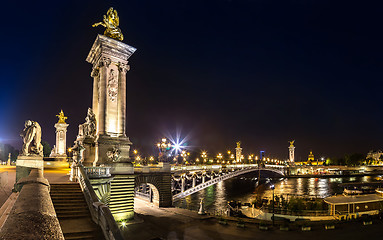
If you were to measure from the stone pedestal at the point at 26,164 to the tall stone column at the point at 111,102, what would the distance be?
280 inches

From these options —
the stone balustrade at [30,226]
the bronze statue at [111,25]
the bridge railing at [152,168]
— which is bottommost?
the bridge railing at [152,168]

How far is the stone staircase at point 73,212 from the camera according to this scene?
986 centimetres

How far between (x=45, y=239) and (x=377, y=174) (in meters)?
184

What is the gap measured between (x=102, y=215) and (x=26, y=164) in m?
10.3

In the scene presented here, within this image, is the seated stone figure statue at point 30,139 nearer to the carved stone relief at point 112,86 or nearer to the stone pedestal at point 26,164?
the stone pedestal at point 26,164

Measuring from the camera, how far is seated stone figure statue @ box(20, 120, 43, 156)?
59.2ft

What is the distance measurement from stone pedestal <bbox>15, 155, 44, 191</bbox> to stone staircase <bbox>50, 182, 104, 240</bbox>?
3.11 m

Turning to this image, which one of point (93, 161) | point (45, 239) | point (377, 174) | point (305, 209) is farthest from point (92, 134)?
point (377, 174)

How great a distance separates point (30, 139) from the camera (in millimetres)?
18203

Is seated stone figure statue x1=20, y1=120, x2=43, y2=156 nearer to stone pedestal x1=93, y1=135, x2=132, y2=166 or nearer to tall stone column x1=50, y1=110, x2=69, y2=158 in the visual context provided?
stone pedestal x1=93, y1=135, x2=132, y2=166

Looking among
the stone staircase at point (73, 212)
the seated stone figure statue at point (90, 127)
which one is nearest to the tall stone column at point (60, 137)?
the seated stone figure statue at point (90, 127)

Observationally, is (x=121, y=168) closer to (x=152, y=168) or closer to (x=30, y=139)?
(x=152, y=168)

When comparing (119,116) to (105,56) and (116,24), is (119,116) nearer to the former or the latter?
(105,56)

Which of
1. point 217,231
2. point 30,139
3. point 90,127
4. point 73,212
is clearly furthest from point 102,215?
point 90,127
